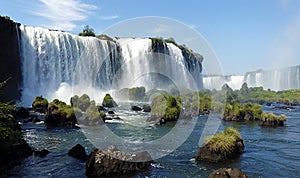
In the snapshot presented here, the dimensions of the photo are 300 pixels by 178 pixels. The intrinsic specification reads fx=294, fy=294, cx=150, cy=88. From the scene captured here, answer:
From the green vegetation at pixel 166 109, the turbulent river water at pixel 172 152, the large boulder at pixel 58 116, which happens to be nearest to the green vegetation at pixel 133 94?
the green vegetation at pixel 166 109

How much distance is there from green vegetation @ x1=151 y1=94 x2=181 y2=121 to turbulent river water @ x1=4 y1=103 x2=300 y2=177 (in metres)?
2.00

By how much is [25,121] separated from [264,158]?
20540mm

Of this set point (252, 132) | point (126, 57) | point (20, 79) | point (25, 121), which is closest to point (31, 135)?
point (25, 121)

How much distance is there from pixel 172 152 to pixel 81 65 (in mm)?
38488

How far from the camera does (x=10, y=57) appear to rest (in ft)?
136

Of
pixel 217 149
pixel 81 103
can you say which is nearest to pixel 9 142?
pixel 217 149

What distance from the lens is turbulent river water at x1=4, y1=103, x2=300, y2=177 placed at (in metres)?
13.8

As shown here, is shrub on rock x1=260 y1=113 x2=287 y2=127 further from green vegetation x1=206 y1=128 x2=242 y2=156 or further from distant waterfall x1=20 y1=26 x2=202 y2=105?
distant waterfall x1=20 y1=26 x2=202 y2=105

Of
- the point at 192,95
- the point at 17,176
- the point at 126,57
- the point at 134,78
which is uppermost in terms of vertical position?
the point at 126,57

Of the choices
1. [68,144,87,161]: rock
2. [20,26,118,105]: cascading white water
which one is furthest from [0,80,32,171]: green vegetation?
[20,26,118,105]: cascading white water

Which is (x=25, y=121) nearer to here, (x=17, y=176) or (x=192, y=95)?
(x=17, y=176)

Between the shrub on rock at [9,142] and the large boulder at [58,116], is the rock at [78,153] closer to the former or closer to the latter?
the shrub on rock at [9,142]

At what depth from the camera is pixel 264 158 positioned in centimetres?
1719

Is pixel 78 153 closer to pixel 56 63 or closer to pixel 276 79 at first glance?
pixel 56 63
